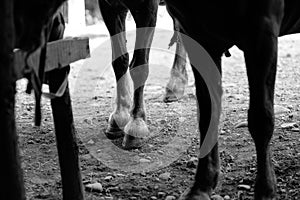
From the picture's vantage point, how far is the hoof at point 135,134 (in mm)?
4968

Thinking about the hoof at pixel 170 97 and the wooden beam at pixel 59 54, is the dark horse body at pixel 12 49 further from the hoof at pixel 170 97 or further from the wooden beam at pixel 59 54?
the hoof at pixel 170 97

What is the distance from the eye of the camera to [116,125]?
536 centimetres

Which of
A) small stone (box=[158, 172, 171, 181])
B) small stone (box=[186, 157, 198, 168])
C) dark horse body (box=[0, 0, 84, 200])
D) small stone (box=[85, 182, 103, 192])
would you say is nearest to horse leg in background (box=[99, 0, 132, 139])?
small stone (box=[186, 157, 198, 168])

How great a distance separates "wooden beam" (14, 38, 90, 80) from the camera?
97.5 inches

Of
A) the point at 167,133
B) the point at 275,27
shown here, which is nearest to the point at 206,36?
the point at 275,27

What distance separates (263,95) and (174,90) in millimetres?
3536

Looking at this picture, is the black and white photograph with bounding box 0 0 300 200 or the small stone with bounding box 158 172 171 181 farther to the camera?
the small stone with bounding box 158 172 171 181

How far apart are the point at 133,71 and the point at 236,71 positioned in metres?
4.20

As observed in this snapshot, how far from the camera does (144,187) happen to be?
3998 mm

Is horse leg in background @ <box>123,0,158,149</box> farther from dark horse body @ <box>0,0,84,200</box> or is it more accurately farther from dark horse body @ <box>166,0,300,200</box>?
dark horse body @ <box>0,0,84,200</box>

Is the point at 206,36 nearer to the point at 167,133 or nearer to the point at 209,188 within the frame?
the point at 209,188

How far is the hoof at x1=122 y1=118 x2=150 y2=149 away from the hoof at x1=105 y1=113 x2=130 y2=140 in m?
0.19

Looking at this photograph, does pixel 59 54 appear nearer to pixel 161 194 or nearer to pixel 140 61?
pixel 161 194

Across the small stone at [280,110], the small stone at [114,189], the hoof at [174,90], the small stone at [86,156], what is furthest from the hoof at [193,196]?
the hoof at [174,90]
